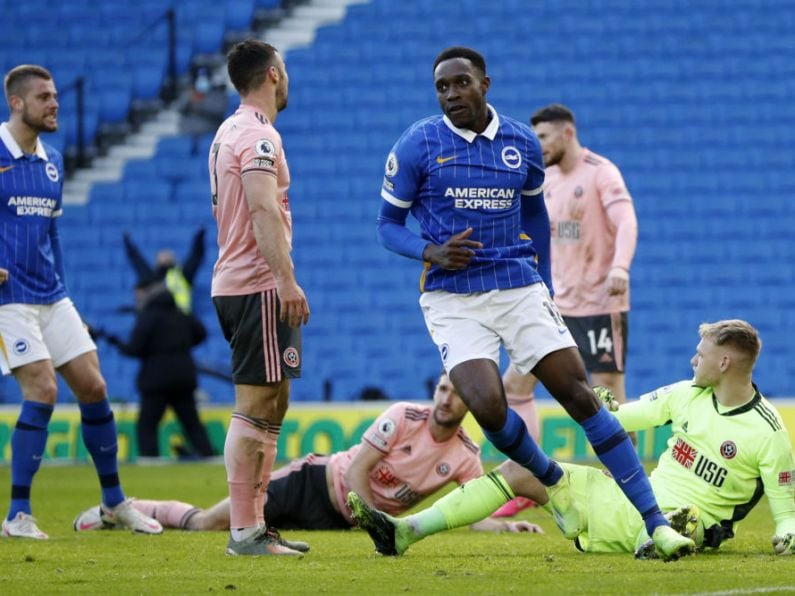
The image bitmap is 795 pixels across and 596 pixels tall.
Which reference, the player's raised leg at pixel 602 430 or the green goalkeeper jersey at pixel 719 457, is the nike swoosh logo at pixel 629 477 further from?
the green goalkeeper jersey at pixel 719 457

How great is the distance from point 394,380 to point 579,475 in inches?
417

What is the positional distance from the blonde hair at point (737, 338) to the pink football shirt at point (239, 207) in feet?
5.67

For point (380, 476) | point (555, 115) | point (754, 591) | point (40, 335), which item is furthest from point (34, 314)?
point (754, 591)

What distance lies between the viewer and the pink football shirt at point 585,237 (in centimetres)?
872

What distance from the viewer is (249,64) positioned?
5.96m

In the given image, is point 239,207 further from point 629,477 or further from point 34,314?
point 629,477

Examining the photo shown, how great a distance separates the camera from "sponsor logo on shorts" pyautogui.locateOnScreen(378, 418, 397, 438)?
7.21 metres

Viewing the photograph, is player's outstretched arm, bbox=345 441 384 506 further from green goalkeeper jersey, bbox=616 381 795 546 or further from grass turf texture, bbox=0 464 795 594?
green goalkeeper jersey, bbox=616 381 795 546

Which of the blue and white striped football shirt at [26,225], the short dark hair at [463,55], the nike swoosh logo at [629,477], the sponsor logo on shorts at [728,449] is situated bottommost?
the nike swoosh logo at [629,477]

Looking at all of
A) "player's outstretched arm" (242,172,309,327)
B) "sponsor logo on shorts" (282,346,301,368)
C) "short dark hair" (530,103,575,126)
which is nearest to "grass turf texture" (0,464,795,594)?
"sponsor logo on shorts" (282,346,301,368)

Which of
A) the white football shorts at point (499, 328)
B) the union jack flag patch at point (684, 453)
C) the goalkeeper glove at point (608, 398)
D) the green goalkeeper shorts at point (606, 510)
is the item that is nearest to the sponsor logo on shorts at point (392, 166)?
the white football shorts at point (499, 328)

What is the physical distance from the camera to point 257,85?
598 centimetres

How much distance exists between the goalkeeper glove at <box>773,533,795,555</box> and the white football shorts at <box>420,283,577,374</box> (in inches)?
42.7

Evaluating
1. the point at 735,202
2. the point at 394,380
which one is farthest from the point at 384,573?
the point at 735,202
